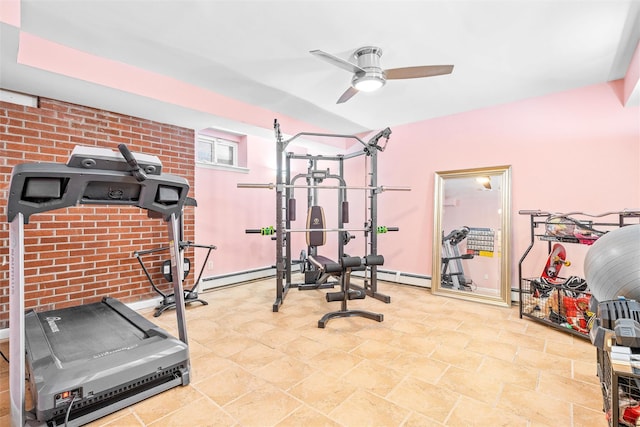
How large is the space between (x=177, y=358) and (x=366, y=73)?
8.32 ft

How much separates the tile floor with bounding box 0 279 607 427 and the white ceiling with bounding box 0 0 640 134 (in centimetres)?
244

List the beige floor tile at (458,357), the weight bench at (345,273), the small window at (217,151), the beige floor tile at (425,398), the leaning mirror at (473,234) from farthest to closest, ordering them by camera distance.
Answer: the small window at (217,151), the leaning mirror at (473,234), the weight bench at (345,273), the beige floor tile at (458,357), the beige floor tile at (425,398)

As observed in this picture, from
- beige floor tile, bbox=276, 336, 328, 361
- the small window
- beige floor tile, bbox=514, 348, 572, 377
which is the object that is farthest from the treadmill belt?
beige floor tile, bbox=514, 348, 572, 377

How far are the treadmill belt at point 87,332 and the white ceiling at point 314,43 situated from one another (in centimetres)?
200

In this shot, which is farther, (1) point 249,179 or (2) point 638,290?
(1) point 249,179

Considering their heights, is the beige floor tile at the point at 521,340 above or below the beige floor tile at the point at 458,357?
above

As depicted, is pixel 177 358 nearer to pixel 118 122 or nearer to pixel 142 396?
pixel 142 396

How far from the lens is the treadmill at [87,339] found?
1.50m

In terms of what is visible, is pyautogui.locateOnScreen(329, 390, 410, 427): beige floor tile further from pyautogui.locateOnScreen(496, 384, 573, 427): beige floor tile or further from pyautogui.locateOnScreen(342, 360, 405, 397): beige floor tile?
pyautogui.locateOnScreen(496, 384, 573, 427): beige floor tile

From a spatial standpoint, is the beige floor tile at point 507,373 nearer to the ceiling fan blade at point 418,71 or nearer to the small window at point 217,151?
the ceiling fan blade at point 418,71

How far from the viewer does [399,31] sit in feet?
7.40

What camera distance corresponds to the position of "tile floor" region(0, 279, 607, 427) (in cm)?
167

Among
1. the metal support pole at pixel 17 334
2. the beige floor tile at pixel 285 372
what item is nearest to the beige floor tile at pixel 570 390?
the beige floor tile at pixel 285 372

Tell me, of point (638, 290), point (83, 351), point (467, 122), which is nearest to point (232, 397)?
point (83, 351)
